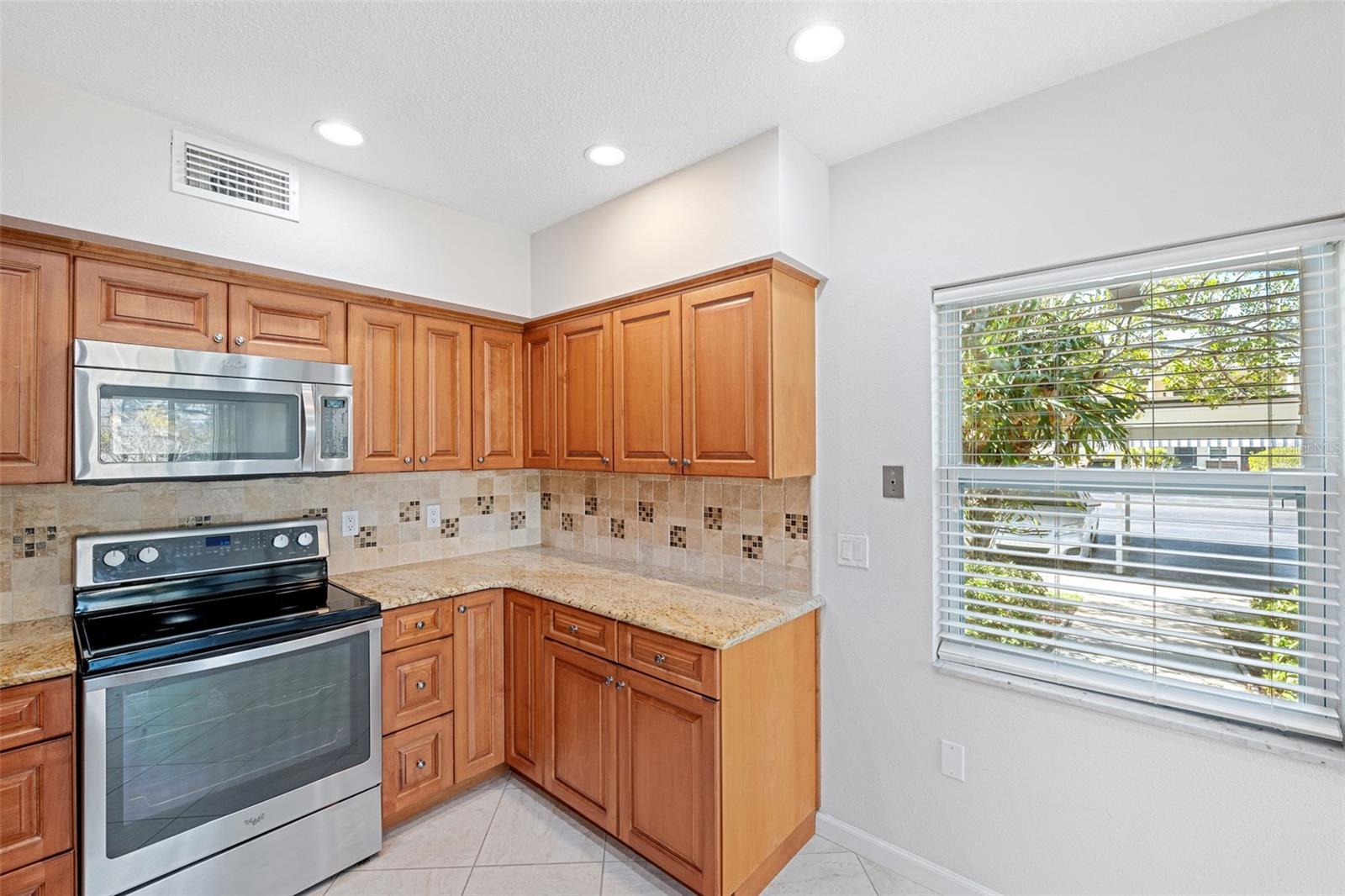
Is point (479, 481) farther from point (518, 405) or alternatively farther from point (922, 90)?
point (922, 90)

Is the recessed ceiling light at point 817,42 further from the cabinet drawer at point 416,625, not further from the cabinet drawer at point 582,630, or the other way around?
the cabinet drawer at point 416,625

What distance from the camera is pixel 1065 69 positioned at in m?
1.72

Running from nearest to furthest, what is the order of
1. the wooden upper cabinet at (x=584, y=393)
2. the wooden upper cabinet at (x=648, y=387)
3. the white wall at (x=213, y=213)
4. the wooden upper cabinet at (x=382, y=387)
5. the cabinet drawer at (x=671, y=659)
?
1. the white wall at (x=213, y=213)
2. the cabinet drawer at (x=671, y=659)
3. the wooden upper cabinet at (x=648, y=387)
4. the wooden upper cabinet at (x=382, y=387)
5. the wooden upper cabinet at (x=584, y=393)

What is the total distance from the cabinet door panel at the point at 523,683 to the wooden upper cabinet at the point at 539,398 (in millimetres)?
738

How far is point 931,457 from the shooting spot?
6.66ft

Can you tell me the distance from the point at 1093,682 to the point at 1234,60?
173 cm

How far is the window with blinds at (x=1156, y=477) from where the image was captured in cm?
150

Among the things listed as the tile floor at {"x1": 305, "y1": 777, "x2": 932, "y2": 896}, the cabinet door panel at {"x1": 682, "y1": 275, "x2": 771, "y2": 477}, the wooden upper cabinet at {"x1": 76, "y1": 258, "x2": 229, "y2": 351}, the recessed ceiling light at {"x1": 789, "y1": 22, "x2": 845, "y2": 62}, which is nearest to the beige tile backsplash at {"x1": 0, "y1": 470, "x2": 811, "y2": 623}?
the cabinet door panel at {"x1": 682, "y1": 275, "x2": 771, "y2": 477}

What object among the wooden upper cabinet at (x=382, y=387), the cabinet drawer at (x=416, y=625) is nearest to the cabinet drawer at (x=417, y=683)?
the cabinet drawer at (x=416, y=625)

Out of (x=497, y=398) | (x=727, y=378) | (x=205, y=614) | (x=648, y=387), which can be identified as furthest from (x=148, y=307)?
(x=727, y=378)

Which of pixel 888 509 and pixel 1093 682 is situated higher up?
pixel 888 509

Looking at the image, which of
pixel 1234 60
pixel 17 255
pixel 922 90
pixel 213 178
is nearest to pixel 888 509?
pixel 922 90

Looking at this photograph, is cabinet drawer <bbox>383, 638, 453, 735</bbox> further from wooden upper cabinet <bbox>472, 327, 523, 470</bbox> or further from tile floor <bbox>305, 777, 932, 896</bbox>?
wooden upper cabinet <bbox>472, 327, 523, 470</bbox>

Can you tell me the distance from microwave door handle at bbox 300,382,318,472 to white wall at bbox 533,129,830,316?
115 centimetres
